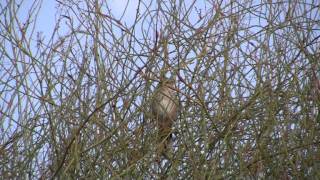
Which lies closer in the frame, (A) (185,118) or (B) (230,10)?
(A) (185,118)

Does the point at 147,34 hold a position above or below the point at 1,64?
below

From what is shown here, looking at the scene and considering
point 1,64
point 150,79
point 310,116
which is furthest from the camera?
point 1,64

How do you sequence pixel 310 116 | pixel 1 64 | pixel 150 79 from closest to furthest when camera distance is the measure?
pixel 150 79 < pixel 310 116 < pixel 1 64

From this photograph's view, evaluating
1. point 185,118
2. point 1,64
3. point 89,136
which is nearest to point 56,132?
point 89,136

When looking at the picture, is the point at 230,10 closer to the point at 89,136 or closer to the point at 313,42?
the point at 313,42

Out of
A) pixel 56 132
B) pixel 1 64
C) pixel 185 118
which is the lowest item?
pixel 185 118

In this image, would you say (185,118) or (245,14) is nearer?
(185,118)

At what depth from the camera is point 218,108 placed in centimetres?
295

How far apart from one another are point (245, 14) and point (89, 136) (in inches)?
41.0

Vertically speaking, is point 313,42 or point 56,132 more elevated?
point 56,132

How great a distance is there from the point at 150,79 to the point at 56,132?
605 millimetres

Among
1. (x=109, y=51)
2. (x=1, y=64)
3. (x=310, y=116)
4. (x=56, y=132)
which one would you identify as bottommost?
(x=310, y=116)

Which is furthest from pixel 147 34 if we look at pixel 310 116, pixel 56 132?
pixel 310 116

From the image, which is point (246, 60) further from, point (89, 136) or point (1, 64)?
point (1, 64)
